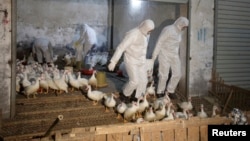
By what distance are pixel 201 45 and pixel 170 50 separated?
1.37 m

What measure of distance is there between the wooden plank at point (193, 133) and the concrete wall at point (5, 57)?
160 inches

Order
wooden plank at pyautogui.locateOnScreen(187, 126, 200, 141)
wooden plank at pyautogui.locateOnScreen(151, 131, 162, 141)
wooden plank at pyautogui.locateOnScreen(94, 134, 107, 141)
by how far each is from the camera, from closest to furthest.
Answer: wooden plank at pyautogui.locateOnScreen(94, 134, 107, 141)
wooden plank at pyautogui.locateOnScreen(151, 131, 162, 141)
wooden plank at pyautogui.locateOnScreen(187, 126, 200, 141)

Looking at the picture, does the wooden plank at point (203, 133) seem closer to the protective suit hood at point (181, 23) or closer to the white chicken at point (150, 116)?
the white chicken at point (150, 116)

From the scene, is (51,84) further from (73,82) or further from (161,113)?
(161,113)

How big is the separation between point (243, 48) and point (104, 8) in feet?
26.1

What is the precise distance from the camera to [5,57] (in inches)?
283

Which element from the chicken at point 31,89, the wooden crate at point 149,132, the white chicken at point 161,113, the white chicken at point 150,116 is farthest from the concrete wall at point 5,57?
the white chicken at point 161,113

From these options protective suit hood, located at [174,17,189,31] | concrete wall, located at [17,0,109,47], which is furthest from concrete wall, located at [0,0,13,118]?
concrete wall, located at [17,0,109,47]

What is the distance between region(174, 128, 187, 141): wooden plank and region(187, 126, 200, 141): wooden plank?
0.31ft

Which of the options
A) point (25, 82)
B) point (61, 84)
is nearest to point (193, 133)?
point (61, 84)

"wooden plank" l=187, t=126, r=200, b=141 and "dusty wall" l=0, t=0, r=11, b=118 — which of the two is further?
"dusty wall" l=0, t=0, r=11, b=118

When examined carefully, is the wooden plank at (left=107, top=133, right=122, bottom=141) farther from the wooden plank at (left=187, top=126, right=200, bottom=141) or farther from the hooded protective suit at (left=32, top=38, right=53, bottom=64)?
the hooded protective suit at (left=32, top=38, right=53, bottom=64)

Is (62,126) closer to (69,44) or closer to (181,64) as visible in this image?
(181,64)

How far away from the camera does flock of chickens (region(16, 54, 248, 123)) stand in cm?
773
